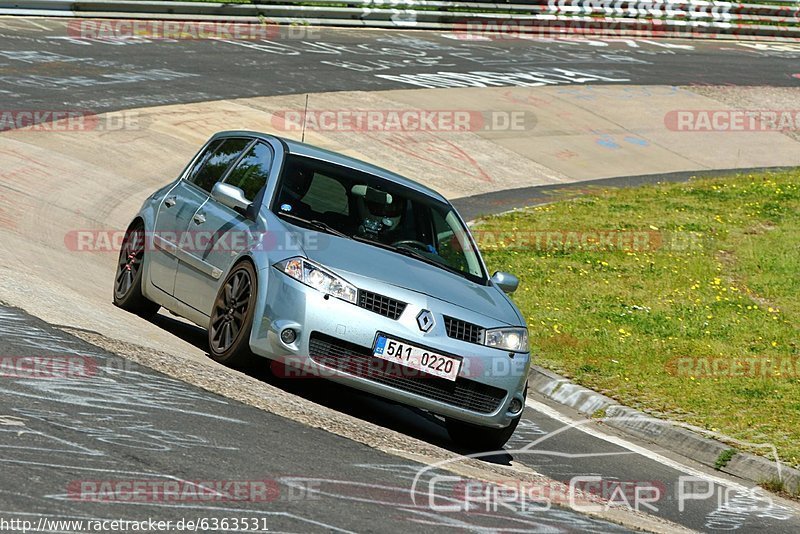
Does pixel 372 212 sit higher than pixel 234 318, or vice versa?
pixel 372 212

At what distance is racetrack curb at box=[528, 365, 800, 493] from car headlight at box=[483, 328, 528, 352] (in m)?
1.95

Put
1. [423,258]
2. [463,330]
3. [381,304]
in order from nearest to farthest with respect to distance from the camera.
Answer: [381,304] → [463,330] → [423,258]

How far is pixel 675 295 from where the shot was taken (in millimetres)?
14344

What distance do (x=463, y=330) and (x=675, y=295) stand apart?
273 inches

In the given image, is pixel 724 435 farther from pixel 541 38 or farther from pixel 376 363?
pixel 541 38

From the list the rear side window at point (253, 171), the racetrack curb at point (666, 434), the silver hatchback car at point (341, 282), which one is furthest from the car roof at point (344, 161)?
the racetrack curb at point (666, 434)

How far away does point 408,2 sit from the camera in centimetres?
3366

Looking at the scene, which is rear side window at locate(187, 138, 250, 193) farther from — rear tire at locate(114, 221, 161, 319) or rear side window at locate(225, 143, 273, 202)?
rear tire at locate(114, 221, 161, 319)

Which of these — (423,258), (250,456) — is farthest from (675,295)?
(250,456)

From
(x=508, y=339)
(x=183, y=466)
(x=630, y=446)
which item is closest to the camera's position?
(x=183, y=466)

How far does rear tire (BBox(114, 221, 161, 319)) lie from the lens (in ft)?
33.1

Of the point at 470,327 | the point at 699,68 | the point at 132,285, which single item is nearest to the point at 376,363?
the point at 470,327

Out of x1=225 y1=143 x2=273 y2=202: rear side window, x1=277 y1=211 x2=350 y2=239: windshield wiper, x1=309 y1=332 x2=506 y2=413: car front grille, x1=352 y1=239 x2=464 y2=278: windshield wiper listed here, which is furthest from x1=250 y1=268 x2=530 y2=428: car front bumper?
x1=225 y1=143 x2=273 y2=202: rear side window

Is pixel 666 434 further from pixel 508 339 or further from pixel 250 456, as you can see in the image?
pixel 250 456
